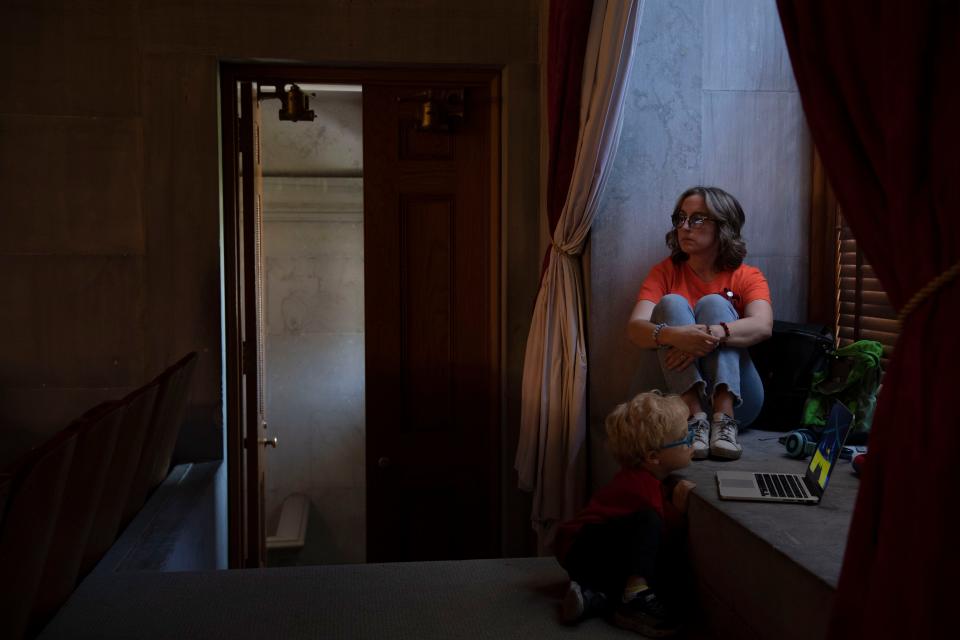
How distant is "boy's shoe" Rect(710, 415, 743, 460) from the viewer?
279 centimetres

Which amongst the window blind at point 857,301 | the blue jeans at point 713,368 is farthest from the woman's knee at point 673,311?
the window blind at point 857,301

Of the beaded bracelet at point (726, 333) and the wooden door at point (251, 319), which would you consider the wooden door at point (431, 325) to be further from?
the beaded bracelet at point (726, 333)

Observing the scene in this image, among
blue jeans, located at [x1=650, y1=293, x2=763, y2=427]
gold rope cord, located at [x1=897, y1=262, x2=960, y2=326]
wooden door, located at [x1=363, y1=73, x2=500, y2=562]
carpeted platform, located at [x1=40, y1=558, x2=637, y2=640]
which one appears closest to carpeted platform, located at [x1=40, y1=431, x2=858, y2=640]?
carpeted platform, located at [x1=40, y1=558, x2=637, y2=640]

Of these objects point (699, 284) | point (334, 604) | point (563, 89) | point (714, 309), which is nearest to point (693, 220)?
point (699, 284)

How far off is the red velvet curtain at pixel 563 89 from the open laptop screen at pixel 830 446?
1.59 meters

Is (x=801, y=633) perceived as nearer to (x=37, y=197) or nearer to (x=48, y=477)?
(x=48, y=477)

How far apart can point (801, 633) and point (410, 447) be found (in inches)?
108

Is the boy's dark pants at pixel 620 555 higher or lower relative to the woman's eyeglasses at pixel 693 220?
lower

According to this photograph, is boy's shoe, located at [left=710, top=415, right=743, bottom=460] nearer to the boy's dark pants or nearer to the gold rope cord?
the boy's dark pants

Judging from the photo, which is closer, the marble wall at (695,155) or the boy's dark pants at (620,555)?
the boy's dark pants at (620,555)

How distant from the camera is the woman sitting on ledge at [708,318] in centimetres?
300

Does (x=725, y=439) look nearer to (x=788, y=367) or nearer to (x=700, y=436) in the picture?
(x=700, y=436)

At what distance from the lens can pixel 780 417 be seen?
3.31 metres

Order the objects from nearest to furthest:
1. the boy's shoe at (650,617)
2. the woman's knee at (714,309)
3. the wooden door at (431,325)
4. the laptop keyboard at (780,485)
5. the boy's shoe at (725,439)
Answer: the boy's shoe at (650,617)
the laptop keyboard at (780,485)
the boy's shoe at (725,439)
the woman's knee at (714,309)
the wooden door at (431,325)
